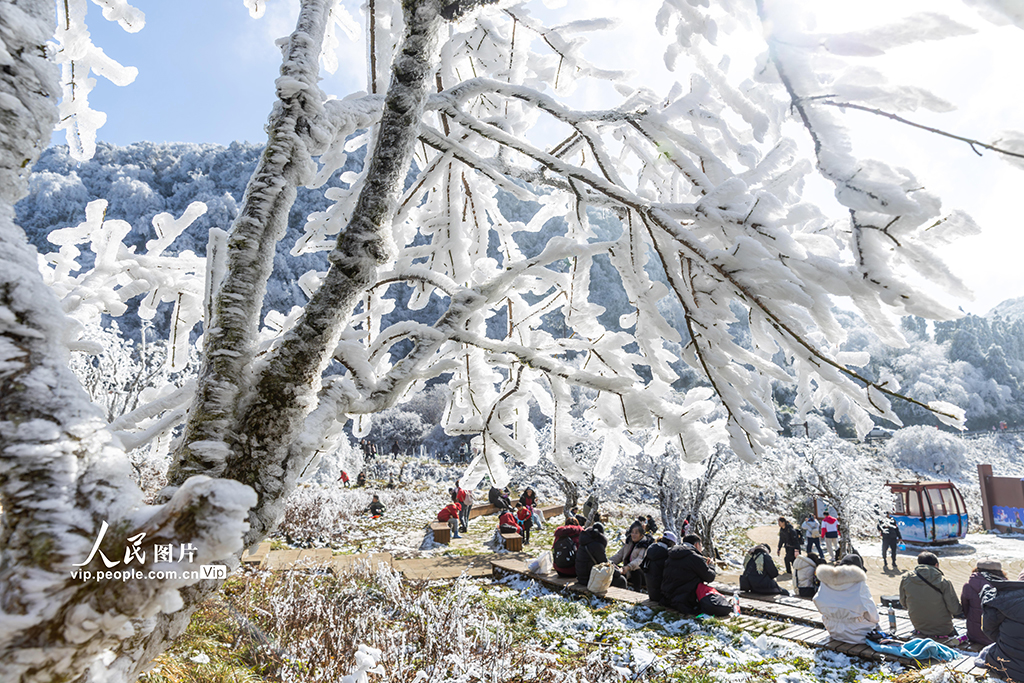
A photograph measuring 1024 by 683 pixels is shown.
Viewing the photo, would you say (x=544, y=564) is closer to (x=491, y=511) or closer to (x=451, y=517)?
(x=451, y=517)

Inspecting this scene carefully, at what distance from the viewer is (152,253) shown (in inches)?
97.7

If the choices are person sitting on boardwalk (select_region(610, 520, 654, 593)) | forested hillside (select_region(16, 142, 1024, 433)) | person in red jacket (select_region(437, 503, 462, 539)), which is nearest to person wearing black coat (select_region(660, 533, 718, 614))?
person sitting on boardwalk (select_region(610, 520, 654, 593))

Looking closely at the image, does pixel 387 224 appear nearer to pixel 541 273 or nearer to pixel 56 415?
pixel 541 273

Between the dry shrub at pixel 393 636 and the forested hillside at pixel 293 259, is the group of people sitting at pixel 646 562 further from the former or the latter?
the forested hillside at pixel 293 259

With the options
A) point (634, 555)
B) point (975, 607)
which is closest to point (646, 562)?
point (634, 555)

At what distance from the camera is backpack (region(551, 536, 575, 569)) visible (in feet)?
23.1

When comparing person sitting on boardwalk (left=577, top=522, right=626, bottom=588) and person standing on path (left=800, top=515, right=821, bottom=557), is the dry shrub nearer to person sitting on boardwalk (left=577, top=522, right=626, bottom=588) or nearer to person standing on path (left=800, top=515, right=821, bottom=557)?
person sitting on boardwalk (left=577, top=522, right=626, bottom=588)

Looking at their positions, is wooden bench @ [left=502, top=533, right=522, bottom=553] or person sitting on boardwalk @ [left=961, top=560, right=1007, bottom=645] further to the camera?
wooden bench @ [left=502, top=533, right=522, bottom=553]

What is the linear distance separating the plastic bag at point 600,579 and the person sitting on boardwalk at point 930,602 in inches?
125

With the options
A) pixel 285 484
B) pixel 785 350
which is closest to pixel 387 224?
pixel 285 484

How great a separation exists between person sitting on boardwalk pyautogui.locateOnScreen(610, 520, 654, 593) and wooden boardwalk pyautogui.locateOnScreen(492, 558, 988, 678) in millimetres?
658

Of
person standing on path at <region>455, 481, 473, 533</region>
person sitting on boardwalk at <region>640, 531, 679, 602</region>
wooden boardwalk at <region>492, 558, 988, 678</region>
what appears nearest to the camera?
wooden boardwalk at <region>492, 558, 988, 678</region>

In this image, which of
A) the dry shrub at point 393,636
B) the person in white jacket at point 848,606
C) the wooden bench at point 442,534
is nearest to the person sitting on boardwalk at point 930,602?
the person in white jacket at point 848,606

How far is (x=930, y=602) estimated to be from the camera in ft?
17.1
